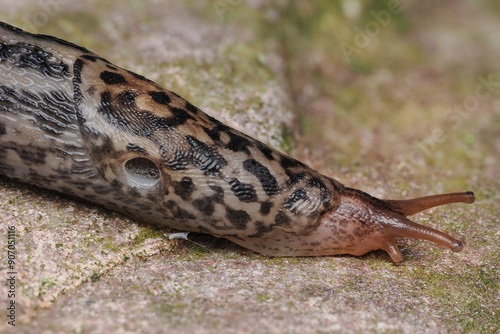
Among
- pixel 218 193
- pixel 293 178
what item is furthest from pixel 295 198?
pixel 218 193

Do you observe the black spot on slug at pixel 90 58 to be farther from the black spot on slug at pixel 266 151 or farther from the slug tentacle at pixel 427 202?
the slug tentacle at pixel 427 202

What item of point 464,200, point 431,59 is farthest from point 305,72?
point 464,200

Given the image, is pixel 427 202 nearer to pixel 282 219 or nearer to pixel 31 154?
pixel 282 219

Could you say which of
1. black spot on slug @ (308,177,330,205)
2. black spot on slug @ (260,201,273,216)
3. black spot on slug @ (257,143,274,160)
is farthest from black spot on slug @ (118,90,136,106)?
black spot on slug @ (308,177,330,205)

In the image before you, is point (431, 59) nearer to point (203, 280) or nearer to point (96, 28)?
point (96, 28)

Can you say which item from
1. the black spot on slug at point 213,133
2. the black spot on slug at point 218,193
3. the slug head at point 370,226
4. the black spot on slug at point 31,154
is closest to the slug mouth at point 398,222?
the slug head at point 370,226

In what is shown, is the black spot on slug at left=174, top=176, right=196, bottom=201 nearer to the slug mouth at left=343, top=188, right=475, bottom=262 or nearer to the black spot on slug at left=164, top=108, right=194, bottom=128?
A: the black spot on slug at left=164, top=108, right=194, bottom=128

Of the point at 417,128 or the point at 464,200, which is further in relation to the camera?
the point at 417,128
